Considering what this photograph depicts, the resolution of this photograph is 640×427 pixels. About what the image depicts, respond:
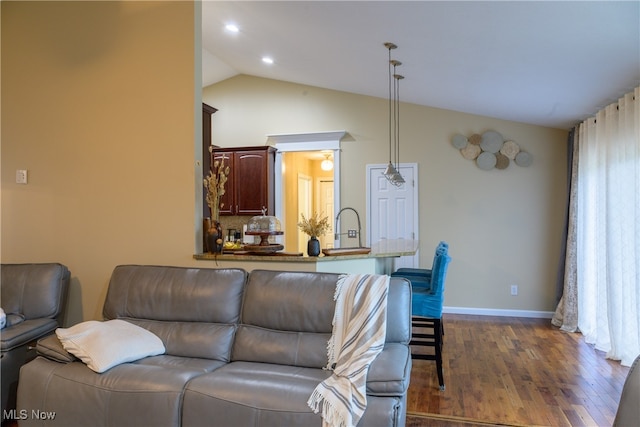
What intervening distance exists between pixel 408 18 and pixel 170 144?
2003 millimetres

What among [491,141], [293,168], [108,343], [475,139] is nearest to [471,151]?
[475,139]

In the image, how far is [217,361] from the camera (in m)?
2.33

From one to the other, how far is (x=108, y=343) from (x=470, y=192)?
4511 mm

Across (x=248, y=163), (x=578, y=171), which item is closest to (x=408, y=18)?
(x=578, y=171)

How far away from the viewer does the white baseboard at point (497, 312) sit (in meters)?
5.06

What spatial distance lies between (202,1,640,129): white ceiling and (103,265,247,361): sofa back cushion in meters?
2.21

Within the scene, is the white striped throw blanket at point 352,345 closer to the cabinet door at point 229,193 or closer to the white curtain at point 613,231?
the white curtain at point 613,231

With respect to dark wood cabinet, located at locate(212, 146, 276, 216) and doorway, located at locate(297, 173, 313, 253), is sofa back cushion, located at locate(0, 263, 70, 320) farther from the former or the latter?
doorway, located at locate(297, 173, 313, 253)

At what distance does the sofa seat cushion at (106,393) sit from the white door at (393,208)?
3.82m

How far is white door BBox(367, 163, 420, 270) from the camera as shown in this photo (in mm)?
5449

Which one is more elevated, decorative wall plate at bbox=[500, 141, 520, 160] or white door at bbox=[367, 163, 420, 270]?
decorative wall plate at bbox=[500, 141, 520, 160]

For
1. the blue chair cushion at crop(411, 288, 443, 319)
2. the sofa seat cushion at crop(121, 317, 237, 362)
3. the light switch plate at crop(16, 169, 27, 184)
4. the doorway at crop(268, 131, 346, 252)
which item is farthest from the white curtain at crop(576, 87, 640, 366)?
the light switch plate at crop(16, 169, 27, 184)

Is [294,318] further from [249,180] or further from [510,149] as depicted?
[510,149]

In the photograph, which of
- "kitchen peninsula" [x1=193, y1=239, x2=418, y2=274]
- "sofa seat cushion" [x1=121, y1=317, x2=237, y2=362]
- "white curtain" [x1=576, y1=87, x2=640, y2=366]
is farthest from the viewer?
"white curtain" [x1=576, y1=87, x2=640, y2=366]
